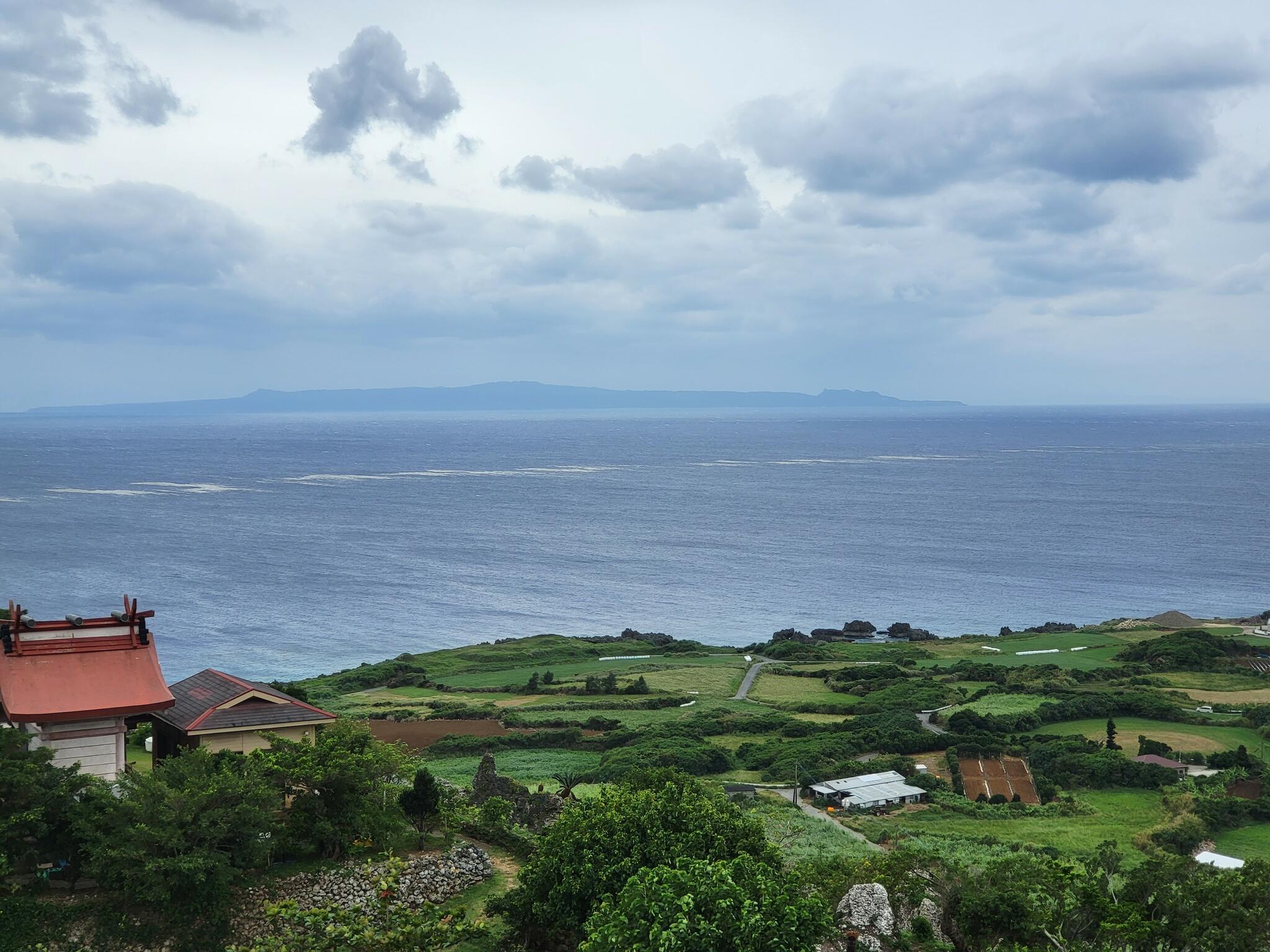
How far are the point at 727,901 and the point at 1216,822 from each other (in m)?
34.6

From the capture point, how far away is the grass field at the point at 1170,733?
193 ft

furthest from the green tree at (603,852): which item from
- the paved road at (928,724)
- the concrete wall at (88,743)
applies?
the paved road at (928,724)

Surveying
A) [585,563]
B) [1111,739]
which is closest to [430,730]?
[1111,739]

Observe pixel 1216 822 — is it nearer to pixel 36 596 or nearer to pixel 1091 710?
pixel 1091 710

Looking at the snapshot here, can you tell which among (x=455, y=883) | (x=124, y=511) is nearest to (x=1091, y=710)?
(x=455, y=883)

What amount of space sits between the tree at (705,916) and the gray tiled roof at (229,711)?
12.0m

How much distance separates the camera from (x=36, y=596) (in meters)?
100

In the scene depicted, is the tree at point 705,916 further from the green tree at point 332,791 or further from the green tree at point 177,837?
the green tree at point 177,837

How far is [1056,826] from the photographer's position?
152 ft

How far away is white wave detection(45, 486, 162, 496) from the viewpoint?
593 feet

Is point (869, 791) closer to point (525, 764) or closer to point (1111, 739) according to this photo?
point (1111, 739)

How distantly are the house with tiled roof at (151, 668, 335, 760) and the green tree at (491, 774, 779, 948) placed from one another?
8.02 meters

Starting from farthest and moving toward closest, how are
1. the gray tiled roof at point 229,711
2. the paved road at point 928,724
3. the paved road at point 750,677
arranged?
the paved road at point 750,677 → the paved road at point 928,724 → the gray tiled roof at point 229,711

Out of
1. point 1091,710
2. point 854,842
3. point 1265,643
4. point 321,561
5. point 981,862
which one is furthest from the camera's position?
point 321,561
